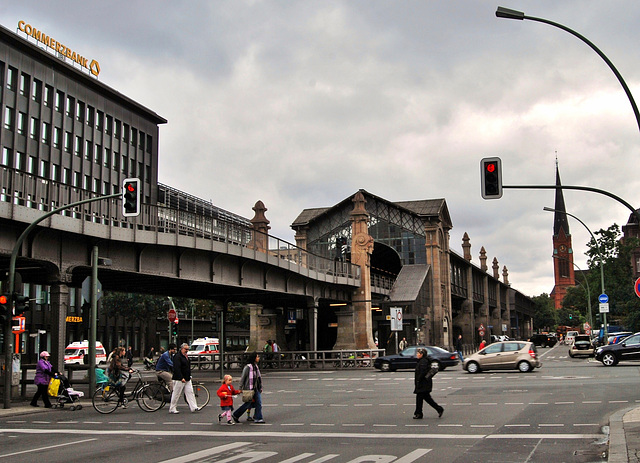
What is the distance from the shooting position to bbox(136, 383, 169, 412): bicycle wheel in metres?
19.3

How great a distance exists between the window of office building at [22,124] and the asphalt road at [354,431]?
46.1m

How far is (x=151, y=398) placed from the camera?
19.3 meters

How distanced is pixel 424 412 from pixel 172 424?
5.93 m

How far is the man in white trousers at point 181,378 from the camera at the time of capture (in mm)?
17969

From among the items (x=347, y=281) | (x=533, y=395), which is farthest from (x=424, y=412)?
(x=347, y=281)

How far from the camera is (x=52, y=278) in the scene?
23953 millimetres

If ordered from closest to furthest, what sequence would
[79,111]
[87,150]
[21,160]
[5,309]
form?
[5,309] < [21,160] < [79,111] < [87,150]

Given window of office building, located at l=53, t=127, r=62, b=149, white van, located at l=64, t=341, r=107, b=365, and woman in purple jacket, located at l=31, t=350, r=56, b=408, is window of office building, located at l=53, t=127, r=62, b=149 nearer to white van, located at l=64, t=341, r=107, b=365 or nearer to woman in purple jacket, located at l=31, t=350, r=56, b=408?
white van, located at l=64, t=341, r=107, b=365

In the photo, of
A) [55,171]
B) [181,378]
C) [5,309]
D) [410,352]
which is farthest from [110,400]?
[55,171]

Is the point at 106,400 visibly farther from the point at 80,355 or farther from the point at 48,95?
the point at 48,95

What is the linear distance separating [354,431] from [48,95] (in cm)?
5967

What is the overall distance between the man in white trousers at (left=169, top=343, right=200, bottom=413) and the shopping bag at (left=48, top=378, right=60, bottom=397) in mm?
4490

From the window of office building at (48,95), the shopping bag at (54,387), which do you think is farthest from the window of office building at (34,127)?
the shopping bag at (54,387)

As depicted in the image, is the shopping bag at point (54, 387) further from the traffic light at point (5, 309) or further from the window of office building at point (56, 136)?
the window of office building at point (56, 136)
